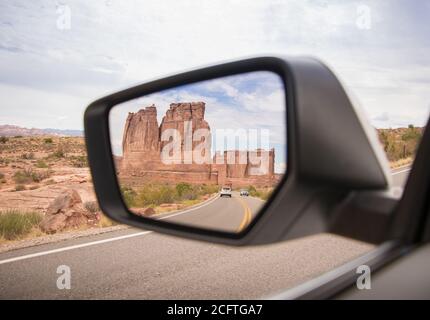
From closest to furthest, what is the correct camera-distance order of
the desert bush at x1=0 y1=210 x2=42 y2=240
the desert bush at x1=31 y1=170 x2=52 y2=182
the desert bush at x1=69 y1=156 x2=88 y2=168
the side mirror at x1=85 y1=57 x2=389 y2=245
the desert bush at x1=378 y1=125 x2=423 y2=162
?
the side mirror at x1=85 y1=57 x2=389 y2=245
the desert bush at x1=378 y1=125 x2=423 y2=162
the desert bush at x1=0 y1=210 x2=42 y2=240
the desert bush at x1=31 y1=170 x2=52 y2=182
the desert bush at x1=69 y1=156 x2=88 y2=168

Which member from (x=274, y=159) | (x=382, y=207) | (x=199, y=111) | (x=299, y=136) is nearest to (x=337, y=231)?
(x=382, y=207)

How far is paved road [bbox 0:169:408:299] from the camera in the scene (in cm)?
477

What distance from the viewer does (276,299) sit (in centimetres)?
177

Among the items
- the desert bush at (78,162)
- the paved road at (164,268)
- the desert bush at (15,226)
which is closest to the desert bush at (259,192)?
the paved road at (164,268)

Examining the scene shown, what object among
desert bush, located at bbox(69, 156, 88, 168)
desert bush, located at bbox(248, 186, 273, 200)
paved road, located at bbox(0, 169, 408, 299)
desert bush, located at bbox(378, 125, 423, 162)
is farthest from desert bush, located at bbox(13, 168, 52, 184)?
desert bush, located at bbox(248, 186, 273, 200)

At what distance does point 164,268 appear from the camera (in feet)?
18.9

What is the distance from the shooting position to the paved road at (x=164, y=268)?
15.6ft

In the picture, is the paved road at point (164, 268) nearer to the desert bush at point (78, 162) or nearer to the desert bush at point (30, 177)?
the desert bush at point (30, 177)

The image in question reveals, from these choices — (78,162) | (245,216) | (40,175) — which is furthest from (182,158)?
(78,162)

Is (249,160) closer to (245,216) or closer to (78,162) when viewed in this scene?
(245,216)

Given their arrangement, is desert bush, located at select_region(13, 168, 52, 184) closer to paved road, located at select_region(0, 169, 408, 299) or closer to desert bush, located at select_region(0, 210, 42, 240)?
desert bush, located at select_region(0, 210, 42, 240)

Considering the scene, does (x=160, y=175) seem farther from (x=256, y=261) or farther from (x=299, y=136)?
(x=256, y=261)

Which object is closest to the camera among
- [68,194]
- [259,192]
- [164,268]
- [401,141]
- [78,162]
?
[259,192]

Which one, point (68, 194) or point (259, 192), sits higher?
point (259, 192)
